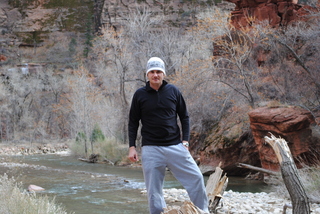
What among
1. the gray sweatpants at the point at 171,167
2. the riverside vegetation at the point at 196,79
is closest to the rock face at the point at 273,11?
the riverside vegetation at the point at 196,79

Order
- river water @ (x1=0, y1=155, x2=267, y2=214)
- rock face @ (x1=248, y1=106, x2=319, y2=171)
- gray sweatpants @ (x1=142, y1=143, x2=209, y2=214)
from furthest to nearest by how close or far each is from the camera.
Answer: rock face @ (x1=248, y1=106, x2=319, y2=171), river water @ (x1=0, y1=155, x2=267, y2=214), gray sweatpants @ (x1=142, y1=143, x2=209, y2=214)

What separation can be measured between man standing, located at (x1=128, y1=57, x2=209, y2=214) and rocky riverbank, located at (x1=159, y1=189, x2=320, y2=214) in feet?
11.0

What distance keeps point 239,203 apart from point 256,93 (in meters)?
7.17

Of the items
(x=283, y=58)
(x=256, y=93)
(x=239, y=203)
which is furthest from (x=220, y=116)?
(x=239, y=203)

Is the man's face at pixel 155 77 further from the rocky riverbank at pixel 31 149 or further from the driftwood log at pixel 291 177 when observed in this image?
the rocky riverbank at pixel 31 149

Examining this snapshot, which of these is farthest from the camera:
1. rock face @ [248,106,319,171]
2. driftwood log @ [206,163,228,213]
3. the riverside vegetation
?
the riverside vegetation

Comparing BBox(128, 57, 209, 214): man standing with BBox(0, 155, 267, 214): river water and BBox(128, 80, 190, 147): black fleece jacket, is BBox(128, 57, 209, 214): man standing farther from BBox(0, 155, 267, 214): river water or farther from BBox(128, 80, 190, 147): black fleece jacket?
BBox(0, 155, 267, 214): river water

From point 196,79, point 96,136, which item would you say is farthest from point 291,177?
point 96,136

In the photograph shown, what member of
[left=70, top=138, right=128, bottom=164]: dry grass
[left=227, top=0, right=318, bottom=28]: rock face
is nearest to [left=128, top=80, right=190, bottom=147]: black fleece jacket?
[left=227, top=0, right=318, bottom=28]: rock face

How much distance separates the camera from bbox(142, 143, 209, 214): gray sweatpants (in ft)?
13.2

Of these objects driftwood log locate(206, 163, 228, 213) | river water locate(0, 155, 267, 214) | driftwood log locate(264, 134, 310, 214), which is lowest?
river water locate(0, 155, 267, 214)

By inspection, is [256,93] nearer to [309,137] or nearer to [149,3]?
[309,137]

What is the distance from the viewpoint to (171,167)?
4152mm

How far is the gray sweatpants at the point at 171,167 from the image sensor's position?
4035mm
